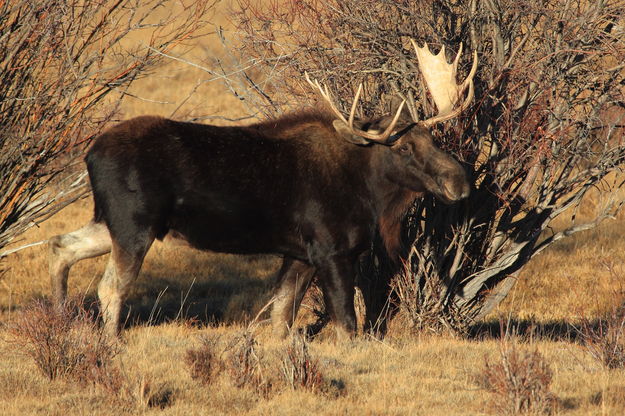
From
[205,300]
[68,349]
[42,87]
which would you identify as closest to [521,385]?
[68,349]

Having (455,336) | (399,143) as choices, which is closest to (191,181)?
(399,143)

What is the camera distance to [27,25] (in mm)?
8789

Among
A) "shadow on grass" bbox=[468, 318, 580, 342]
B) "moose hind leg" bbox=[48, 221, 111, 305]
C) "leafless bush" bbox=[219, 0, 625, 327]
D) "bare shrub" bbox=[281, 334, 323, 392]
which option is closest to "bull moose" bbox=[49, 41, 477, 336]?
"moose hind leg" bbox=[48, 221, 111, 305]

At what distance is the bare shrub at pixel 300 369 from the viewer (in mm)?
6316

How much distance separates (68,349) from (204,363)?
0.93 metres

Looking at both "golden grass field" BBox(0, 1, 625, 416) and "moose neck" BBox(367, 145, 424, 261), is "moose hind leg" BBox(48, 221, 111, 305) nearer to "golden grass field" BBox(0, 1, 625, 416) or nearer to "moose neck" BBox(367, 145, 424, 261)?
"golden grass field" BBox(0, 1, 625, 416)

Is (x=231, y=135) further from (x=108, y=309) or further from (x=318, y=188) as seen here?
(x=108, y=309)

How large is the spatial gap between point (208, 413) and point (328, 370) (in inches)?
46.2

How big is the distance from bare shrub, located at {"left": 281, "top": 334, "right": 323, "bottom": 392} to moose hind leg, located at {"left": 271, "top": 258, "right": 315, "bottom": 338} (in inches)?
85.0

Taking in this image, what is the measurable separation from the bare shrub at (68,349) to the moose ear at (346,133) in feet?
8.55

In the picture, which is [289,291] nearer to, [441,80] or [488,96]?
[441,80]

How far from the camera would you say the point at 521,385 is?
19.0 ft

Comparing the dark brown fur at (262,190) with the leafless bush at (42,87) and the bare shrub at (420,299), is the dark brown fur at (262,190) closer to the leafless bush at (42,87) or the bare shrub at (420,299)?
the bare shrub at (420,299)

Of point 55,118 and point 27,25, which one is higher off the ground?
point 27,25
